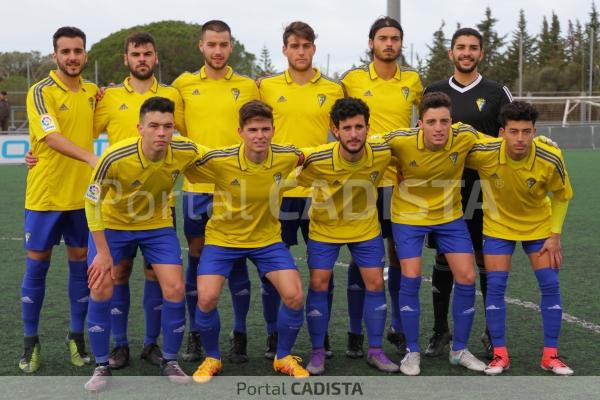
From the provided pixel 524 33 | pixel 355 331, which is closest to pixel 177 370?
pixel 355 331

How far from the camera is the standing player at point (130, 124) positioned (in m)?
4.71

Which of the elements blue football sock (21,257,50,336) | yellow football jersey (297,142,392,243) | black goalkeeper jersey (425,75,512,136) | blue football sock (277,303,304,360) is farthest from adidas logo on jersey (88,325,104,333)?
black goalkeeper jersey (425,75,512,136)

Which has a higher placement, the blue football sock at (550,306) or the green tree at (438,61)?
the green tree at (438,61)

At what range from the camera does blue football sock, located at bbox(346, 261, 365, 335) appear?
4.86m

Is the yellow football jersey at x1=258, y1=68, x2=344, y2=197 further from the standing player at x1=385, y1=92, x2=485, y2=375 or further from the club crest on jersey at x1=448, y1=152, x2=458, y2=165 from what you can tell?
the club crest on jersey at x1=448, y1=152, x2=458, y2=165

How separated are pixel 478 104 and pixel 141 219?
2.20 m

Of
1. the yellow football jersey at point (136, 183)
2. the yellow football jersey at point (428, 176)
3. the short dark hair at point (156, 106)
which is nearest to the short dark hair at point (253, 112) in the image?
the yellow football jersey at point (136, 183)

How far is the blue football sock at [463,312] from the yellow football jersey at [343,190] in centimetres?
60

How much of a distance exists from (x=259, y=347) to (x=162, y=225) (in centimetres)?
106

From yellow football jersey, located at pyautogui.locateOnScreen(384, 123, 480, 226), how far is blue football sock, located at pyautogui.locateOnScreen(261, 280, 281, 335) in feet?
2.88

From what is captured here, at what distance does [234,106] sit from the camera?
491 cm

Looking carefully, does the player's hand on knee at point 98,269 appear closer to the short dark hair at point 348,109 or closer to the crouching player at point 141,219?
the crouching player at point 141,219

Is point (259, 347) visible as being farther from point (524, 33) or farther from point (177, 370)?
point (524, 33)

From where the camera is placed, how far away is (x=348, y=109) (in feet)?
14.6
